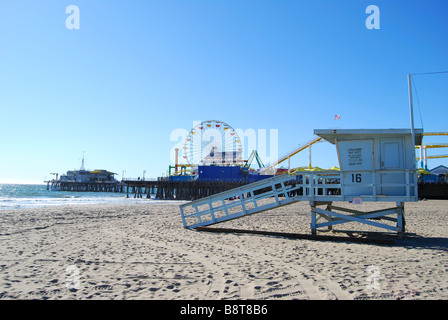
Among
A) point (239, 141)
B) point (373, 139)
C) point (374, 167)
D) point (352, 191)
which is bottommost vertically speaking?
point (352, 191)

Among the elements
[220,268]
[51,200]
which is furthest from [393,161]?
[51,200]

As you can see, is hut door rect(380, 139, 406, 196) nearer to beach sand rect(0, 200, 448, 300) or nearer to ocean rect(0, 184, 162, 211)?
beach sand rect(0, 200, 448, 300)

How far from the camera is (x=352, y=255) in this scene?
7.03m

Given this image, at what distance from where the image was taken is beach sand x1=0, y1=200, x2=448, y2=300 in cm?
458

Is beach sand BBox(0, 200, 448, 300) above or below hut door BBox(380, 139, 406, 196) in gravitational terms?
below

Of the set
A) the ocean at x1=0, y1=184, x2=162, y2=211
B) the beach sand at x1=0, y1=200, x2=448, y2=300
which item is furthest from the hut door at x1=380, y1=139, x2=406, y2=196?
the ocean at x1=0, y1=184, x2=162, y2=211

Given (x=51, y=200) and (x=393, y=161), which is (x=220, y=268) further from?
(x=51, y=200)

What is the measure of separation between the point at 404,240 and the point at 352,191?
1860mm

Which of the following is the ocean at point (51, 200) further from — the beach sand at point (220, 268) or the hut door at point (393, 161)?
the hut door at point (393, 161)

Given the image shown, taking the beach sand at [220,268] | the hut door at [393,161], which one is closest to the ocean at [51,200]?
the beach sand at [220,268]

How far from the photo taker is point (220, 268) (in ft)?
19.5

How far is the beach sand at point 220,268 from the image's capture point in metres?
4.58
